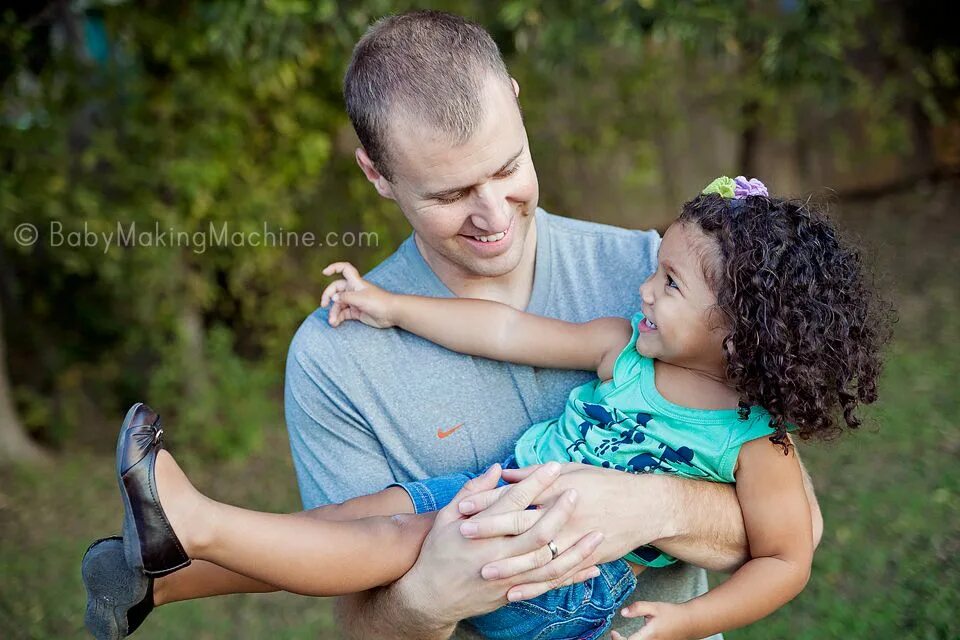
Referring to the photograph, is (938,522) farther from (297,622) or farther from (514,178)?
(514,178)

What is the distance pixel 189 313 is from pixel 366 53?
4.14 meters

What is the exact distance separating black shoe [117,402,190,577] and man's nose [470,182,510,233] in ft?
2.79

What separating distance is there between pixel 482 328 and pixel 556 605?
2.06ft

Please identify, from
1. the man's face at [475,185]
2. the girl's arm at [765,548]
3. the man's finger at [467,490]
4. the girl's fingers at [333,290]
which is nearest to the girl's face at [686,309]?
the girl's arm at [765,548]

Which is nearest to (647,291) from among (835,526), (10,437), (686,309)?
(686,309)

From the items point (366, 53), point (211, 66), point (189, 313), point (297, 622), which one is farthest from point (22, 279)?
point (366, 53)

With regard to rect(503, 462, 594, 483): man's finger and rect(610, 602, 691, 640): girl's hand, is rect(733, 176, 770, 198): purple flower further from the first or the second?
rect(610, 602, 691, 640): girl's hand

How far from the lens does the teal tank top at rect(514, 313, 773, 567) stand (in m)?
2.23

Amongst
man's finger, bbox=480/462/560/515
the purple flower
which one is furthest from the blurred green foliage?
man's finger, bbox=480/462/560/515

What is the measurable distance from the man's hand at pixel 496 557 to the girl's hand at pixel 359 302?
469mm

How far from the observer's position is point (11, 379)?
677 centimetres

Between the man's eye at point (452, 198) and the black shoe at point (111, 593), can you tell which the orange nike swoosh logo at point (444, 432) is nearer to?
the man's eye at point (452, 198)

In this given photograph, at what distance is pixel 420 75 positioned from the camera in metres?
2.30

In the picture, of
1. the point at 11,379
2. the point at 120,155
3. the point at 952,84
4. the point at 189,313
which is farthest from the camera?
the point at 952,84
